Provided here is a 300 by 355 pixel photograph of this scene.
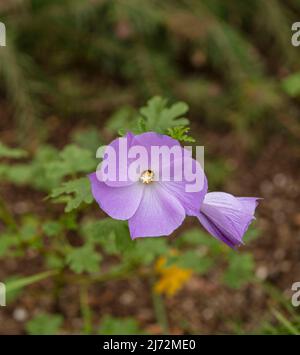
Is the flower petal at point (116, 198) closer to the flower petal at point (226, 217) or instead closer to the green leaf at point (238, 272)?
the flower petal at point (226, 217)

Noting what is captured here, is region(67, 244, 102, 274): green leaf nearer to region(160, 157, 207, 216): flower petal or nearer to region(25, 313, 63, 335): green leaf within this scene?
region(25, 313, 63, 335): green leaf

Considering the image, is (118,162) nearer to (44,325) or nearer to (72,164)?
(72,164)

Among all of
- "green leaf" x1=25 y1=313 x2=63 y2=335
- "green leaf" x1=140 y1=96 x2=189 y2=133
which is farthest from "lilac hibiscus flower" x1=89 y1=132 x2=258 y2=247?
"green leaf" x1=25 y1=313 x2=63 y2=335

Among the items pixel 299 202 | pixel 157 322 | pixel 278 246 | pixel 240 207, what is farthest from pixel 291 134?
pixel 240 207

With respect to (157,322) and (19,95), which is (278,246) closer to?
(157,322)

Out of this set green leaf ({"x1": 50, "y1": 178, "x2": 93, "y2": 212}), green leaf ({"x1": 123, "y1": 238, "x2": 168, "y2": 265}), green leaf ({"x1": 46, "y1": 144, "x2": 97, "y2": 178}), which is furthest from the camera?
green leaf ({"x1": 123, "y1": 238, "x2": 168, "y2": 265})

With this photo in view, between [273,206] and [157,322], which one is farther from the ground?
[273,206]
